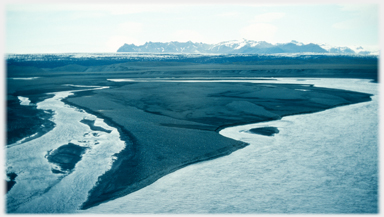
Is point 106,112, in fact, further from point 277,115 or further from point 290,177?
point 290,177

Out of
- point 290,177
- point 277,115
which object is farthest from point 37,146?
point 277,115

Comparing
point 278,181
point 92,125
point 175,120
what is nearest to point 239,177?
point 278,181

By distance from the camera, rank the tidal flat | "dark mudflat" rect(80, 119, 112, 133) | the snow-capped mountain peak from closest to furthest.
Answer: the tidal flat → "dark mudflat" rect(80, 119, 112, 133) → the snow-capped mountain peak

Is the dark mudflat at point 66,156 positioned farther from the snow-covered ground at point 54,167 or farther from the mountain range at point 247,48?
the mountain range at point 247,48

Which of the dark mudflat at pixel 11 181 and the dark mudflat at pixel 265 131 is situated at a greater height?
the dark mudflat at pixel 265 131

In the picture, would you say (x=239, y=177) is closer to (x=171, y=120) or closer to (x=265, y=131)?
(x=265, y=131)

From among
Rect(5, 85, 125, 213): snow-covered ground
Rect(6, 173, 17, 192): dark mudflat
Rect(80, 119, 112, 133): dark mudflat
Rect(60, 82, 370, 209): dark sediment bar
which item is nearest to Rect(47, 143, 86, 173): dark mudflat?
Rect(5, 85, 125, 213): snow-covered ground

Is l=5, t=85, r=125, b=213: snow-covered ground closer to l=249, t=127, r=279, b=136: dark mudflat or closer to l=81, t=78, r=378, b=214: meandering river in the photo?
l=81, t=78, r=378, b=214: meandering river

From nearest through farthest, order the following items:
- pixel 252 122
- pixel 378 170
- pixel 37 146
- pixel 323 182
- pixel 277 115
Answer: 1. pixel 323 182
2. pixel 378 170
3. pixel 37 146
4. pixel 252 122
5. pixel 277 115

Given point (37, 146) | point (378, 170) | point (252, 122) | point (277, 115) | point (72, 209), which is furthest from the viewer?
point (277, 115)

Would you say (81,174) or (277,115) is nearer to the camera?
(81,174)

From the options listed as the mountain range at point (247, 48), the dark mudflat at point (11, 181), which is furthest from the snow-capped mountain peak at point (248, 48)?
the dark mudflat at point (11, 181)
